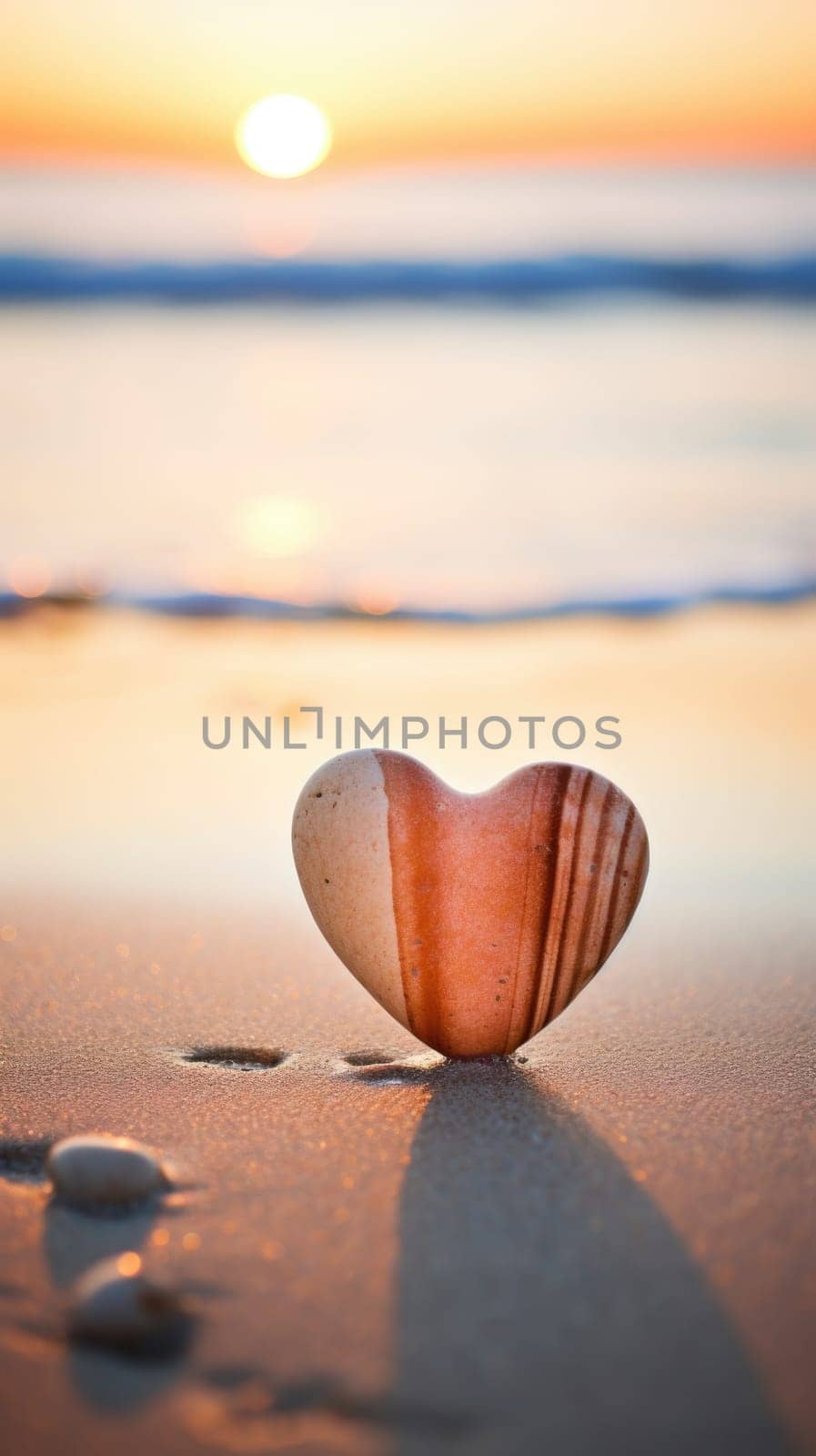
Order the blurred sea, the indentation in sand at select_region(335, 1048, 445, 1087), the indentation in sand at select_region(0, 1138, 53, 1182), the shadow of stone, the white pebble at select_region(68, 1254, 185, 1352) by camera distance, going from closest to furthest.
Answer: the shadow of stone
the white pebble at select_region(68, 1254, 185, 1352)
the indentation in sand at select_region(0, 1138, 53, 1182)
the indentation in sand at select_region(335, 1048, 445, 1087)
the blurred sea

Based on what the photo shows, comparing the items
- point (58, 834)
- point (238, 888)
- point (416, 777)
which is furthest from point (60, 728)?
point (416, 777)

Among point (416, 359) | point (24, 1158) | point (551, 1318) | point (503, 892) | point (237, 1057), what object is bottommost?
point (551, 1318)

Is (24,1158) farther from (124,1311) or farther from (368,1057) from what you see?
(368,1057)

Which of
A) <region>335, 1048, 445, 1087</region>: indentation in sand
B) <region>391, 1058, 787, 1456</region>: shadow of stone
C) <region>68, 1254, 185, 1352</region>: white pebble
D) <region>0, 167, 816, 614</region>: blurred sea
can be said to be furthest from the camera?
<region>0, 167, 816, 614</region>: blurred sea

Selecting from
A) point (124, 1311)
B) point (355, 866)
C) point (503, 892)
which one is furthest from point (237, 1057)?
point (124, 1311)

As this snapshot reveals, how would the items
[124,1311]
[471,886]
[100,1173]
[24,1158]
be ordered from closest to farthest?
1. [124,1311]
2. [100,1173]
3. [24,1158]
4. [471,886]

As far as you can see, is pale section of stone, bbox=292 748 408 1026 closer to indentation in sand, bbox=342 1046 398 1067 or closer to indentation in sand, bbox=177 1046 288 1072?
indentation in sand, bbox=342 1046 398 1067

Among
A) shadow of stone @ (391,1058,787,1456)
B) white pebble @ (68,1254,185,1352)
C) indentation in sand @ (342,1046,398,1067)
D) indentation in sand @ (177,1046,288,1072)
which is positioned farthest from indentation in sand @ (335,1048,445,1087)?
white pebble @ (68,1254,185,1352)

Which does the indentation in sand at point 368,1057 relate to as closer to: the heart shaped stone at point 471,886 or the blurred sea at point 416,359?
the heart shaped stone at point 471,886
